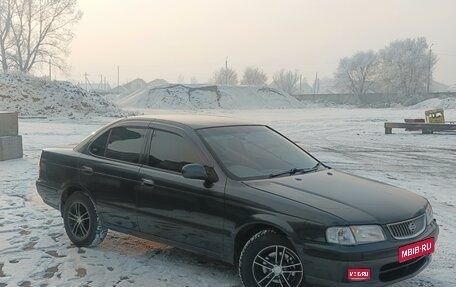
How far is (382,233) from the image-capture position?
3824mm

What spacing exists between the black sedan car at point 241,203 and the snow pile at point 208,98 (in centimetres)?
6350

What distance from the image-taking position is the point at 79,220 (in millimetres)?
5715

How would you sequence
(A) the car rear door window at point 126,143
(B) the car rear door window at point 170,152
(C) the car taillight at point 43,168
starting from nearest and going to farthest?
1. (B) the car rear door window at point 170,152
2. (A) the car rear door window at point 126,143
3. (C) the car taillight at point 43,168

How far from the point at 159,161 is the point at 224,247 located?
3.94 ft

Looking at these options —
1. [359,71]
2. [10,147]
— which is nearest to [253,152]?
[10,147]

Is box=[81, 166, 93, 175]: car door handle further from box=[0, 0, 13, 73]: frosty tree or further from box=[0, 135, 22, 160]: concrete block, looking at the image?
box=[0, 0, 13, 73]: frosty tree

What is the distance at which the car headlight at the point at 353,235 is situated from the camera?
375 centimetres

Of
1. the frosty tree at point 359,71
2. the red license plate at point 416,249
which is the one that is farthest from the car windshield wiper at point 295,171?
A: the frosty tree at point 359,71

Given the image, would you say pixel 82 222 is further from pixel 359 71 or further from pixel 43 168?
pixel 359 71

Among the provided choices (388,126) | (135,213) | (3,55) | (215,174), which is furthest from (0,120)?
(3,55)

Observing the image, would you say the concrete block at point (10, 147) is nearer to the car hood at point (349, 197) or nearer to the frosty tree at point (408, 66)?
the car hood at point (349, 197)

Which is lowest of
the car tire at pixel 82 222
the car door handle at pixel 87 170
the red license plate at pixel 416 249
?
the car tire at pixel 82 222

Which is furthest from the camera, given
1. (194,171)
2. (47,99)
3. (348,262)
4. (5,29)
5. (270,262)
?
(5,29)

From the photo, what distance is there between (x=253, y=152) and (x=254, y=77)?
13187 cm
